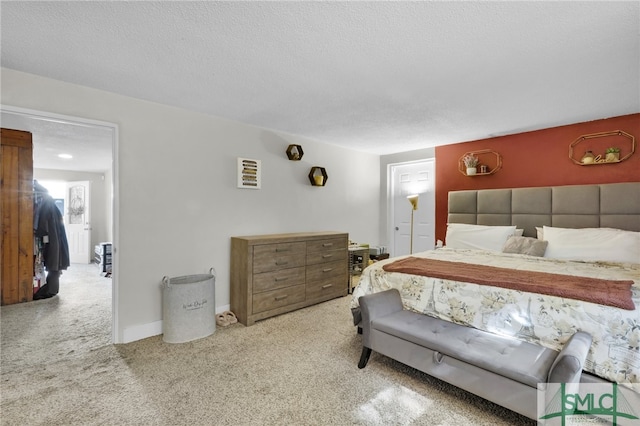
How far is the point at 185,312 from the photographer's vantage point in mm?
2771

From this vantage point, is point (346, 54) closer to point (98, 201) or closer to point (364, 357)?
point (364, 357)

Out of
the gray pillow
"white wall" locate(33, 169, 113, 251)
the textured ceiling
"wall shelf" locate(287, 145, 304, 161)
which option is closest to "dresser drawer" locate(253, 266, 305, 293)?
"wall shelf" locate(287, 145, 304, 161)

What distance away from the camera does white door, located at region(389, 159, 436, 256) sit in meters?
4.90

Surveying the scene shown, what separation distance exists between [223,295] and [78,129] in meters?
2.76

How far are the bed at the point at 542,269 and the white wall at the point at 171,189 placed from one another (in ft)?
5.60

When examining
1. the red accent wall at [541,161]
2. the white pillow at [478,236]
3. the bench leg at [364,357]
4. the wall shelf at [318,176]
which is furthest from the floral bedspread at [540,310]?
the wall shelf at [318,176]

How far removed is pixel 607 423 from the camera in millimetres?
1673

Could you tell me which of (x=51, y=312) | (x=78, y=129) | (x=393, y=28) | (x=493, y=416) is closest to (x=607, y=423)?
(x=493, y=416)

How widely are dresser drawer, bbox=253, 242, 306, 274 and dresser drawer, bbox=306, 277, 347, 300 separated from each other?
0.38 meters

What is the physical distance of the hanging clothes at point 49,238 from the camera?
13.7ft

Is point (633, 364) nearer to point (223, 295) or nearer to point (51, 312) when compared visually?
point (223, 295)

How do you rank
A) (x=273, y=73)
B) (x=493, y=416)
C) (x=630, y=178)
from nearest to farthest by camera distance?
1. (x=493, y=416)
2. (x=273, y=73)
3. (x=630, y=178)

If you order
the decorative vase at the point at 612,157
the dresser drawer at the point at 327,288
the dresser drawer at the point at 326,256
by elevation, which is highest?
the decorative vase at the point at 612,157

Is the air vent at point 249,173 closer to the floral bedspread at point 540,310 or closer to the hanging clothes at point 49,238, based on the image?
the floral bedspread at point 540,310
